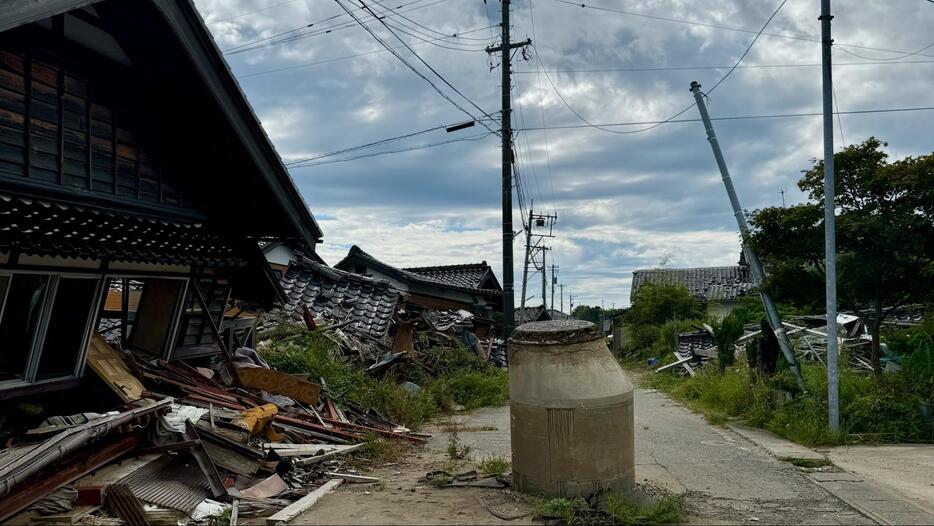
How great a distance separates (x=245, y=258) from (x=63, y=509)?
476 cm

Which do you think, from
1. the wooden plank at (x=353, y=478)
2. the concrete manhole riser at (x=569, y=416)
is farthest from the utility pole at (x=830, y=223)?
the wooden plank at (x=353, y=478)

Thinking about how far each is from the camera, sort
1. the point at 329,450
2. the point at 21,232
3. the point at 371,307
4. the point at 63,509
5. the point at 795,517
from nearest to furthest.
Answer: the point at 63,509 → the point at 21,232 → the point at 795,517 → the point at 329,450 → the point at 371,307

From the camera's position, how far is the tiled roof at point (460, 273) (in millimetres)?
30534

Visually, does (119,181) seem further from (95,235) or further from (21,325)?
(21,325)

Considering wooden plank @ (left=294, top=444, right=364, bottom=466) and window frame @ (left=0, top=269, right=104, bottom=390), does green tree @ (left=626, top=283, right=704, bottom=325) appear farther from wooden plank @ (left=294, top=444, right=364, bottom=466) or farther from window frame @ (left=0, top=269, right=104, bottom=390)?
window frame @ (left=0, top=269, right=104, bottom=390)

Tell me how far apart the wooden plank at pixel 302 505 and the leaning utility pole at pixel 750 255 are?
9.36 meters

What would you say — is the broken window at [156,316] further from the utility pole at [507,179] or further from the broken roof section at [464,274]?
the broken roof section at [464,274]

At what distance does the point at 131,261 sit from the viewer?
711 cm

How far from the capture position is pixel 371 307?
18.5 metres

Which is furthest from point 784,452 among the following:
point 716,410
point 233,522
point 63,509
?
point 63,509

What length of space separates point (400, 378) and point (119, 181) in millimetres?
9697

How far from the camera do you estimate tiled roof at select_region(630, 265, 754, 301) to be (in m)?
37.4

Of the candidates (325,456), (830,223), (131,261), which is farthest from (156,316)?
(830,223)

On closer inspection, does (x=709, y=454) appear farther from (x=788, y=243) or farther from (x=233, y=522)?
(x=233, y=522)
